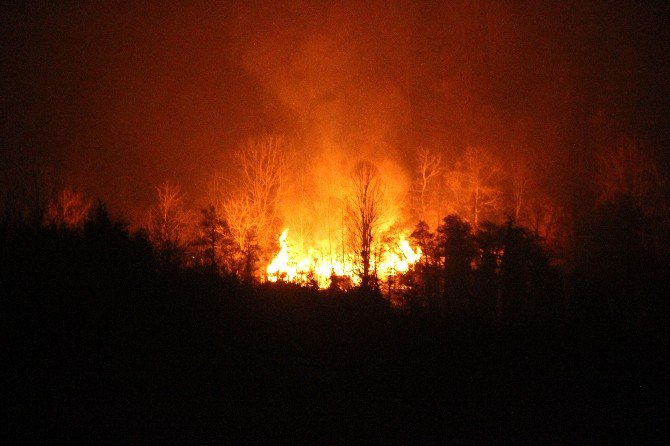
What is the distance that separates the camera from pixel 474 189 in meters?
30.7

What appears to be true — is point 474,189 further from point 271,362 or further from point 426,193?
point 271,362

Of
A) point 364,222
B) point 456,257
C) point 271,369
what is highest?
point 364,222

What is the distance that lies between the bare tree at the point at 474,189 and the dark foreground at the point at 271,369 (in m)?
21.1

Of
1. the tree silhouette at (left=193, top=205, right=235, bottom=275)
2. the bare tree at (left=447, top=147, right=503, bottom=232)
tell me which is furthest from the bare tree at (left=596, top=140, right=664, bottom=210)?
the tree silhouette at (left=193, top=205, right=235, bottom=275)

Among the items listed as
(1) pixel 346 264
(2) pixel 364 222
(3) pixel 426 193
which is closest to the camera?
(2) pixel 364 222

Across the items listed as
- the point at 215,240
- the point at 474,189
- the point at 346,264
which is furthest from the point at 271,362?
the point at 474,189

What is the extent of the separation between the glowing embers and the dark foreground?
702cm

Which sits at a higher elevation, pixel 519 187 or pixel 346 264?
pixel 519 187

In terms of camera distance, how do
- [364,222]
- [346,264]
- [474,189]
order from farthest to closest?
1. [474,189]
2. [346,264]
3. [364,222]

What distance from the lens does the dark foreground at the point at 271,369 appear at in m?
5.64

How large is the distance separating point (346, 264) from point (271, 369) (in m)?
17.9

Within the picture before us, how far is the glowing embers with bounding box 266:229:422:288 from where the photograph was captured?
19828 mm

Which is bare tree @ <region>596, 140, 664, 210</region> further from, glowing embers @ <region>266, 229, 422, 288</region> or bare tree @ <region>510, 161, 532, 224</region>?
glowing embers @ <region>266, 229, 422, 288</region>

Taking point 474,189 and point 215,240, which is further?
point 474,189
